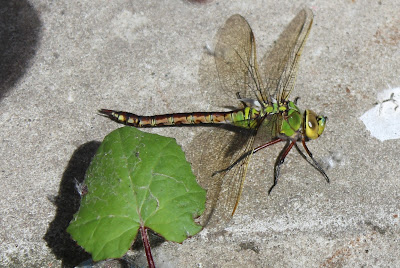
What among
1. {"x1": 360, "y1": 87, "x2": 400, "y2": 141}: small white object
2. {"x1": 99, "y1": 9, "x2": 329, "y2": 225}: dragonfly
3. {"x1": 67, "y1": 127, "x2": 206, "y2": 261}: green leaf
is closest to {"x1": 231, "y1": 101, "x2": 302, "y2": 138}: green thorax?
{"x1": 99, "y1": 9, "x2": 329, "y2": 225}: dragonfly

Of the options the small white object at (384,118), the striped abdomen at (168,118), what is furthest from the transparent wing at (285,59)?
the small white object at (384,118)

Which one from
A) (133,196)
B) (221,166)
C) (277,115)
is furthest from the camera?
(277,115)

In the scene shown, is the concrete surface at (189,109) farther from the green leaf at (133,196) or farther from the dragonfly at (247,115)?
the green leaf at (133,196)

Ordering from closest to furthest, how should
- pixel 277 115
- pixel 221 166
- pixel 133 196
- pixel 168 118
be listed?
1. pixel 133 196
2. pixel 221 166
3. pixel 168 118
4. pixel 277 115

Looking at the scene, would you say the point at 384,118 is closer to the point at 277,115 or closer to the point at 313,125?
the point at 313,125

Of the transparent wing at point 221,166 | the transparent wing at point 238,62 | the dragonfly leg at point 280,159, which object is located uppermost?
the transparent wing at point 238,62

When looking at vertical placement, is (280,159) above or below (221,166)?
above

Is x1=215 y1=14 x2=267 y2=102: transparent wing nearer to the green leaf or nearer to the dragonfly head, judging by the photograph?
the dragonfly head

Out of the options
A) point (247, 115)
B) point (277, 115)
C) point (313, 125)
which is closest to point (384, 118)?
point (313, 125)
